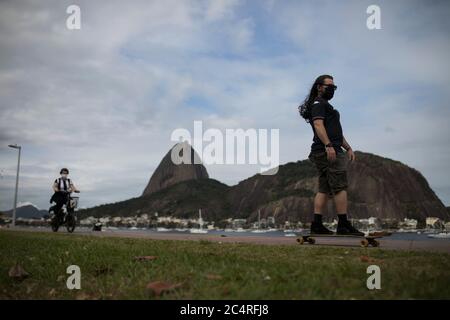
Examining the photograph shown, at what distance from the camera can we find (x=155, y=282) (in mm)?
3861

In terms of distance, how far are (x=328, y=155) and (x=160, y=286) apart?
4423mm

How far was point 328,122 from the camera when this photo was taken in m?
7.76

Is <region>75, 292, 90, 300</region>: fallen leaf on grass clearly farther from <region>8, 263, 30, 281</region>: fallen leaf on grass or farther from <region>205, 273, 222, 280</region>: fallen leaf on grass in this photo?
<region>8, 263, 30, 281</region>: fallen leaf on grass

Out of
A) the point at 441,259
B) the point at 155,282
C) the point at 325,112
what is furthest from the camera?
the point at 325,112

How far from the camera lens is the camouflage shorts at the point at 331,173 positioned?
7.44m

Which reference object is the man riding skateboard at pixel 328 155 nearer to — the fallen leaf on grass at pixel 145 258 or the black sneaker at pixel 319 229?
the black sneaker at pixel 319 229

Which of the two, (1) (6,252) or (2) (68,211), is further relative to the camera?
(2) (68,211)

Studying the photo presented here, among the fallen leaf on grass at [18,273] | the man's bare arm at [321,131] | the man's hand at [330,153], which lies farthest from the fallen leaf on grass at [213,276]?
the man's bare arm at [321,131]

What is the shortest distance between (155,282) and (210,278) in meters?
0.49


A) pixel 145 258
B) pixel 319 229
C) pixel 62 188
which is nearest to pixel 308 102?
pixel 319 229

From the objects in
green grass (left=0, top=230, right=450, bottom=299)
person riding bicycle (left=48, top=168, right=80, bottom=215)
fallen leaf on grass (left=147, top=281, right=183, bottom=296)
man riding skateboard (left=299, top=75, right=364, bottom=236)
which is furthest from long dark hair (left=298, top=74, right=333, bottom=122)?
person riding bicycle (left=48, top=168, right=80, bottom=215)
